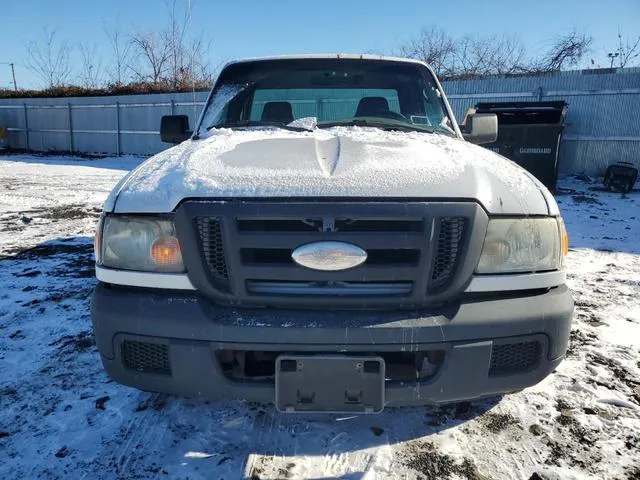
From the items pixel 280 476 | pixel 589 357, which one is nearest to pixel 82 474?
pixel 280 476

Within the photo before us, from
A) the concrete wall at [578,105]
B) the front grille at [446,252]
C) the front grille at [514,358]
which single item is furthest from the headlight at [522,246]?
the concrete wall at [578,105]

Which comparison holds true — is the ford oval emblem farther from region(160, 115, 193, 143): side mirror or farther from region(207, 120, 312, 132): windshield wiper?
region(160, 115, 193, 143): side mirror

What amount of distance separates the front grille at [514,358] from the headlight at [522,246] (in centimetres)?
30

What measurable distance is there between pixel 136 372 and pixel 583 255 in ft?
17.2

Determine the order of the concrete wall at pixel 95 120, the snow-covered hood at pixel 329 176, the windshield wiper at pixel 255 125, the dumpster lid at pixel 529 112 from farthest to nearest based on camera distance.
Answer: the concrete wall at pixel 95 120 → the dumpster lid at pixel 529 112 → the windshield wiper at pixel 255 125 → the snow-covered hood at pixel 329 176

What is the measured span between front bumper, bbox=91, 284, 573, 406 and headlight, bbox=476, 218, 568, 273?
14cm

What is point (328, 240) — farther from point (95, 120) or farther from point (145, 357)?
point (95, 120)

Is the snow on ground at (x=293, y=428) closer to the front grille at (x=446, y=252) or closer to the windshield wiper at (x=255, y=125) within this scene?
the front grille at (x=446, y=252)

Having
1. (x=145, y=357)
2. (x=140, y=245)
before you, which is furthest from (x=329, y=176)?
(x=145, y=357)

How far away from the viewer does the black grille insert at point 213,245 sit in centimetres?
178

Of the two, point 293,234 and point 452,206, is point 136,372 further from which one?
point 452,206

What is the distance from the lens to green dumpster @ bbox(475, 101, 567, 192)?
9680 mm

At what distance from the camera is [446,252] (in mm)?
1812

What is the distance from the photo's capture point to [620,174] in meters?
10.2
